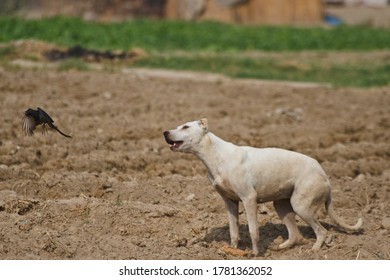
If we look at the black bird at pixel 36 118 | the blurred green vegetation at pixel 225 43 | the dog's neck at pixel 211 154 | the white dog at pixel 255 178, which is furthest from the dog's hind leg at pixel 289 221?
the blurred green vegetation at pixel 225 43

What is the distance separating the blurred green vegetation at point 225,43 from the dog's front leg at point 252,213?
35.7 feet

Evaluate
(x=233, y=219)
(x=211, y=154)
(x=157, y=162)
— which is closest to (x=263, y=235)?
(x=233, y=219)

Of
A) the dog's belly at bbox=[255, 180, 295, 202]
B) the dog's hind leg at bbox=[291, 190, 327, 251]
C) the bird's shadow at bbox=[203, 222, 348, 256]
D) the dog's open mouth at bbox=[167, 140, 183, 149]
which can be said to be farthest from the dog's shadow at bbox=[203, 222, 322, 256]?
the dog's open mouth at bbox=[167, 140, 183, 149]

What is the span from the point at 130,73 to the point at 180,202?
907 centimetres

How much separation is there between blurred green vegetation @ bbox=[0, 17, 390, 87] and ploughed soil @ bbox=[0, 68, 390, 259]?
2.27m

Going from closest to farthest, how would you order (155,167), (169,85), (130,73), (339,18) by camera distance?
(155,167) < (169,85) < (130,73) < (339,18)

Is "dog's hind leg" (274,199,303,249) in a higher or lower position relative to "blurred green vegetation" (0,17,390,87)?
higher

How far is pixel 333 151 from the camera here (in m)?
12.4

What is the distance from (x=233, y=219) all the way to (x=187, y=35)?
67.4 feet

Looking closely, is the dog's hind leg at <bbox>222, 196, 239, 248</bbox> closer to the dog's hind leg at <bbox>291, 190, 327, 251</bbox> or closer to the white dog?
the white dog

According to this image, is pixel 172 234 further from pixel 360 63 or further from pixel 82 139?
pixel 360 63

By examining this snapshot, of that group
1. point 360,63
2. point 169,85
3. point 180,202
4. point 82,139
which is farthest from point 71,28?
point 180,202

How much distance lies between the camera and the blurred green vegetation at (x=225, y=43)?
20.9m

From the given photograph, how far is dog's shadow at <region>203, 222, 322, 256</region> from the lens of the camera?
27.1ft
